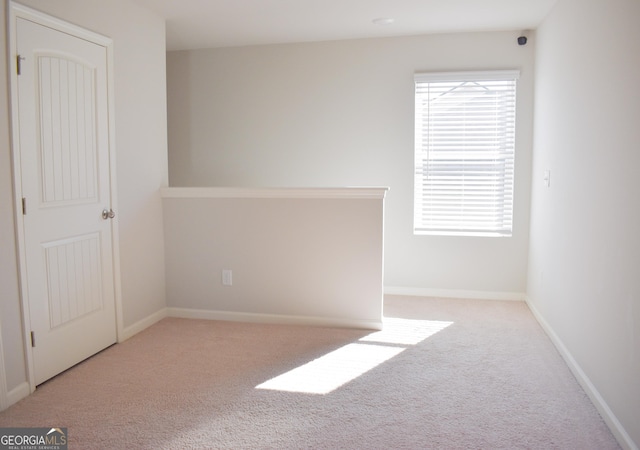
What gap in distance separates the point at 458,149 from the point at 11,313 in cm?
385

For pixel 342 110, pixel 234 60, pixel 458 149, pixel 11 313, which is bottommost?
pixel 11 313

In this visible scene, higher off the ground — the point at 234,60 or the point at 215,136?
the point at 234,60

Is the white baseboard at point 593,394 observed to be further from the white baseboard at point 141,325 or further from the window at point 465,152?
the white baseboard at point 141,325

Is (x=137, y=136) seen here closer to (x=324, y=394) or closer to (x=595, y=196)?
(x=324, y=394)

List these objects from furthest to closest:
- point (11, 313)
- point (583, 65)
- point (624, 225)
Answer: point (583, 65), point (11, 313), point (624, 225)

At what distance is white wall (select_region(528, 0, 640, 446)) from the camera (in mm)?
2301

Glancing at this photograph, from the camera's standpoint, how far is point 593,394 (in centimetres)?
270

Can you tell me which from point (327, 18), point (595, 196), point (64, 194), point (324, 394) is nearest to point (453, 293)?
point (595, 196)

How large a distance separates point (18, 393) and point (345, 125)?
11.6ft

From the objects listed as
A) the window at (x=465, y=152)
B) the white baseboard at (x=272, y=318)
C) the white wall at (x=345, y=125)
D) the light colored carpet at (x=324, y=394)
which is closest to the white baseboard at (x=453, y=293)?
the white wall at (x=345, y=125)

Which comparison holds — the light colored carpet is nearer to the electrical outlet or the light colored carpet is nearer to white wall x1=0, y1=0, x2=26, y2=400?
white wall x1=0, y1=0, x2=26, y2=400

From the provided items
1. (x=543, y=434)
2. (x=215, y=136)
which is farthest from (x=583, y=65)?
(x=215, y=136)

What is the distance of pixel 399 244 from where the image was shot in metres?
4.96

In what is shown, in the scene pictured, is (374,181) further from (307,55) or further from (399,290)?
(307,55)
